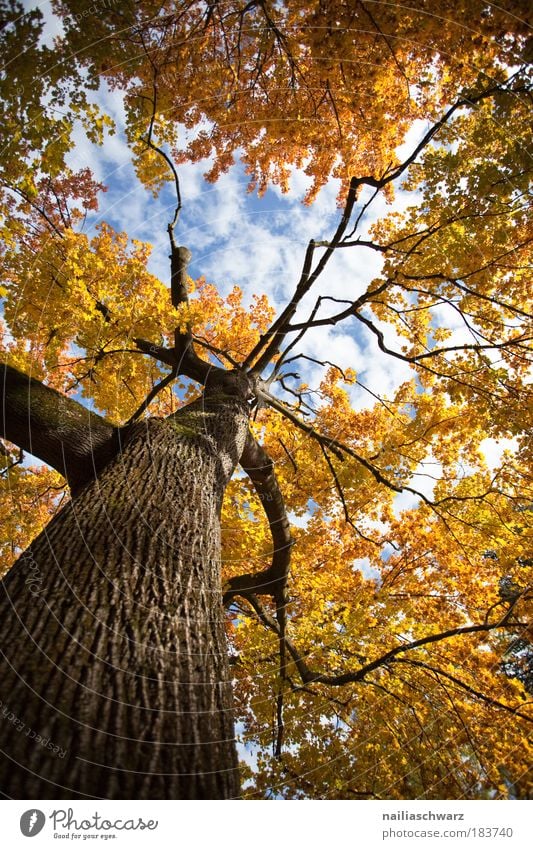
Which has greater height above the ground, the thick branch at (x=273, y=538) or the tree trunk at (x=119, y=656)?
the thick branch at (x=273, y=538)

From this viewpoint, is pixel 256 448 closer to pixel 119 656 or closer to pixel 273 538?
pixel 273 538

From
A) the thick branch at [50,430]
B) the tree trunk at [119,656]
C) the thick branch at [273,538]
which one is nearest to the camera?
the tree trunk at [119,656]

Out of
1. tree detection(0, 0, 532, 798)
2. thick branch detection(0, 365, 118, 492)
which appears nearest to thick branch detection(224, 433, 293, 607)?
tree detection(0, 0, 532, 798)

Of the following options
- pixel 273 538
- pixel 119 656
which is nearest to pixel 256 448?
pixel 273 538

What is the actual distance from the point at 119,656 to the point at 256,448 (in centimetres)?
443

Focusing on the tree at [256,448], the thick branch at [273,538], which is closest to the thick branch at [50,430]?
the tree at [256,448]

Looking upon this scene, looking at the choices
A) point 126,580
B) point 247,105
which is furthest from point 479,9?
point 126,580

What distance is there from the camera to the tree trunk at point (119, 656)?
1.67 m

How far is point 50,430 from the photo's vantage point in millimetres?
3965

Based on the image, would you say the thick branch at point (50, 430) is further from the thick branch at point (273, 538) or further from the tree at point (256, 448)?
the thick branch at point (273, 538)

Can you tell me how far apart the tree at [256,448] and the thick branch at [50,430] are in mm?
25

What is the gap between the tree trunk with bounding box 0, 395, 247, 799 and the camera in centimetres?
167

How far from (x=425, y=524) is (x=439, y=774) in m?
5.03

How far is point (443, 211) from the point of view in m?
5.82
